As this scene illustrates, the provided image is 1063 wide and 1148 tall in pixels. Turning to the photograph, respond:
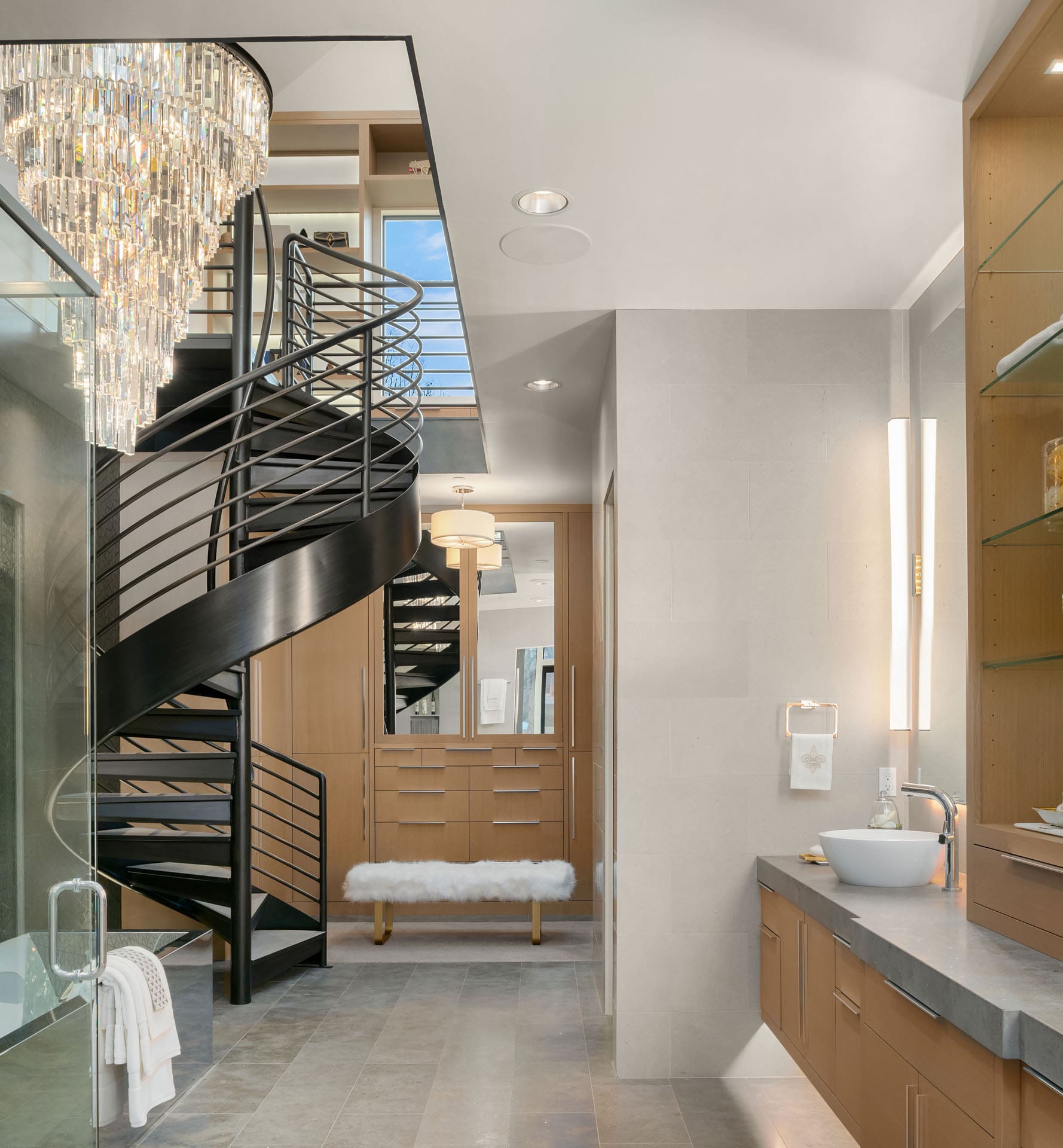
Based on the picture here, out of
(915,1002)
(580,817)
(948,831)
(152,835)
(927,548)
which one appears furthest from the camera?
(580,817)

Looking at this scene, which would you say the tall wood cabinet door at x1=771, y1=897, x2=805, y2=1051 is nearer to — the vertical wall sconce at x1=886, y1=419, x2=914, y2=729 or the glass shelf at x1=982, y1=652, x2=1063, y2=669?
the vertical wall sconce at x1=886, y1=419, x2=914, y2=729

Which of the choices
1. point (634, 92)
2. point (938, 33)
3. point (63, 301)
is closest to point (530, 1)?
point (634, 92)

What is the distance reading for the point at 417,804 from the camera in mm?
7391

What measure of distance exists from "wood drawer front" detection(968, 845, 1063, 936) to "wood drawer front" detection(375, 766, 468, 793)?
5167mm

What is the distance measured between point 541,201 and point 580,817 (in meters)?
5.05

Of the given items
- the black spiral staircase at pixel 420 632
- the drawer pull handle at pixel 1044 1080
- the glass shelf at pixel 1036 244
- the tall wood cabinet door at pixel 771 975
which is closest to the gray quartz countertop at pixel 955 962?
the drawer pull handle at pixel 1044 1080

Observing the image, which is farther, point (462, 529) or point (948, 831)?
point (462, 529)

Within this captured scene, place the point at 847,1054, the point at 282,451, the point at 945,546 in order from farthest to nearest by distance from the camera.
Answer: the point at 282,451 < the point at 945,546 < the point at 847,1054

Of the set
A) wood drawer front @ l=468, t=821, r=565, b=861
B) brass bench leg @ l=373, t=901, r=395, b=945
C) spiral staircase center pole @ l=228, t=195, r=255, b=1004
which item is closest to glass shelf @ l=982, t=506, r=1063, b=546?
spiral staircase center pole @ l=228, t=195, r=255, b=1004

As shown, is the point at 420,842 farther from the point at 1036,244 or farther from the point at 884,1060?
the point at 1036,244

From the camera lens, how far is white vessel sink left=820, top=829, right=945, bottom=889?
119 inches

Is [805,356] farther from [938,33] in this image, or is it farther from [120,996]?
[120,996]

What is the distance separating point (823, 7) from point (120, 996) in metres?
3.26

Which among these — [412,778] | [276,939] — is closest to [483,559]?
Answer: [412,778]
